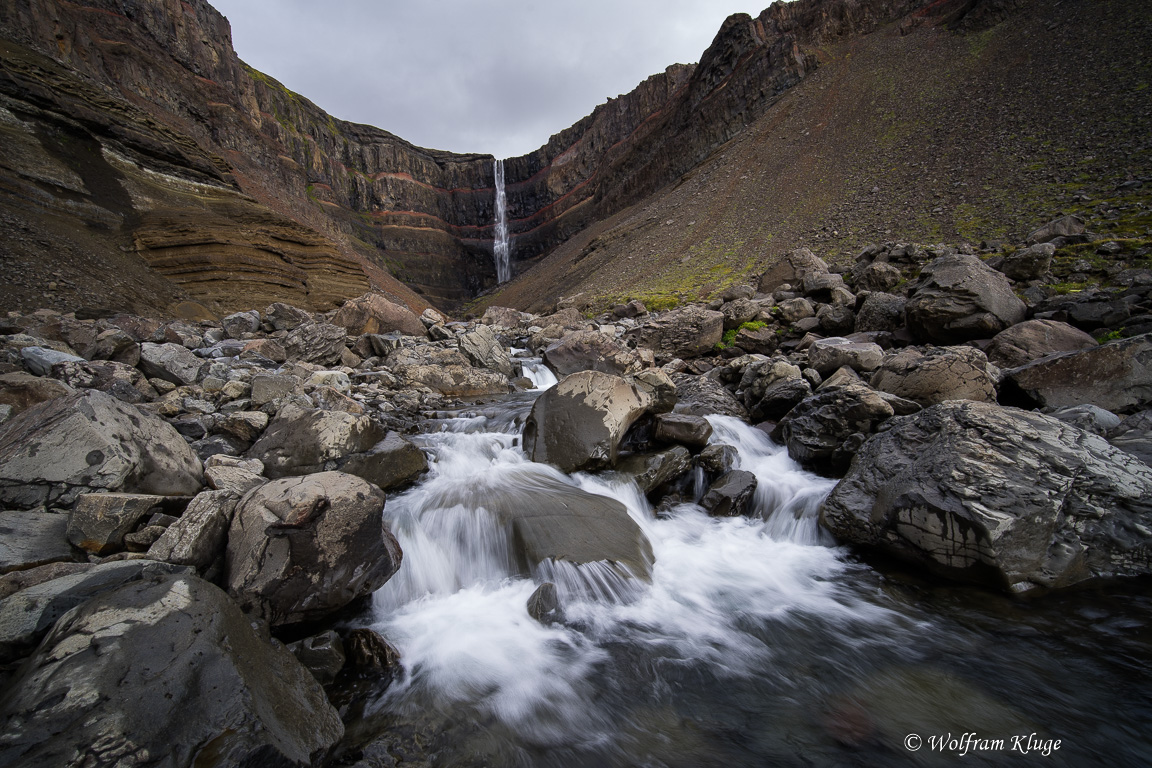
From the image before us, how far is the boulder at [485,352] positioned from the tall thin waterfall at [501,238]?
5620 centimetres

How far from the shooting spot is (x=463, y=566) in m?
Result: 4.74

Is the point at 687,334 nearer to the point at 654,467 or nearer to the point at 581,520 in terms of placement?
the point at 654,467

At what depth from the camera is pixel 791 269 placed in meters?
16.4

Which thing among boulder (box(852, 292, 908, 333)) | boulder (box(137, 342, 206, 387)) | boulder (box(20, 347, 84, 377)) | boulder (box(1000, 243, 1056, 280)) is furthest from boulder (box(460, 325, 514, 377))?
boulder (box(1000, 243, 1056, 280))

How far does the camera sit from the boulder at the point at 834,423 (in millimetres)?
5812

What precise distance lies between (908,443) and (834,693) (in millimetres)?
2663

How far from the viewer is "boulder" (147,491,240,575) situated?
311 centimetres

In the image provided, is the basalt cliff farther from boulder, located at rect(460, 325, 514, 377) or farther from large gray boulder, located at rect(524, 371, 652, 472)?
large gray boulder, located at rect(524, 371, 652, 472)

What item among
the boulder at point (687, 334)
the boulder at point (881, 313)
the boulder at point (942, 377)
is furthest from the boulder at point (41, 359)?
the boulder at point (881, 313)

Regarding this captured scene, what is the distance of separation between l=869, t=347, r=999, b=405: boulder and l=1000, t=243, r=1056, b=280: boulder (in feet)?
19.1

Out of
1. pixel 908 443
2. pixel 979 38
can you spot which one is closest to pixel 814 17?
pixel 979 38

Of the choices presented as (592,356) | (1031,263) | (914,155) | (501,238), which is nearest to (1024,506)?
(592,356)

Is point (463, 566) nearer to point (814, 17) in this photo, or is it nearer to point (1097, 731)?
point (1097, 731)

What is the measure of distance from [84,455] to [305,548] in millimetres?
1941
